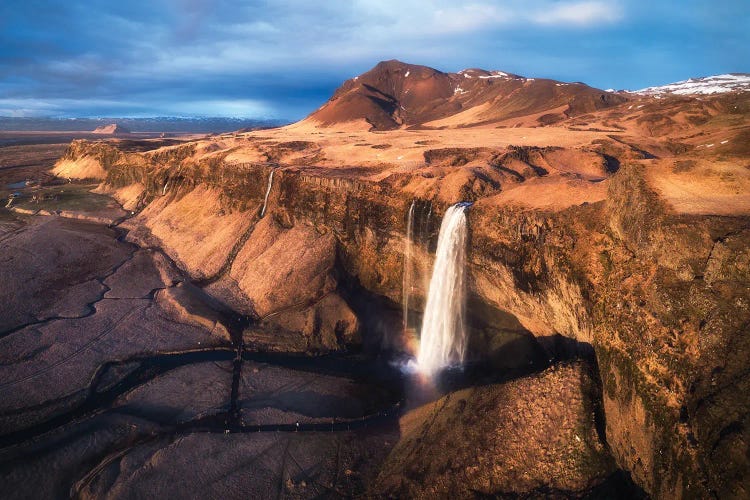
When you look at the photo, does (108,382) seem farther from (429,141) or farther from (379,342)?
(429,141)

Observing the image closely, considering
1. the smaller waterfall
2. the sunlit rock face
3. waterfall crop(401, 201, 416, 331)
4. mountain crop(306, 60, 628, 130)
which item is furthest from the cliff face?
mountain crop(306, 60, 628, 130)

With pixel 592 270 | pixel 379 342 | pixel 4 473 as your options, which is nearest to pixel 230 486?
pixel 4 473

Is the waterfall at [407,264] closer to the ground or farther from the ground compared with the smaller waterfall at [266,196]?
closer to the ground

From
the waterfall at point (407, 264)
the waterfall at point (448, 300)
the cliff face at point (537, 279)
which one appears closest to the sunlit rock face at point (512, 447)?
the cliff face at point (537, 279)

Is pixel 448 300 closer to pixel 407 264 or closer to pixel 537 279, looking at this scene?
pixel 407 264

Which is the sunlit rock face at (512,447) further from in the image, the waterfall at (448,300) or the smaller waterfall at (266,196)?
the smaller waterfall at (266,196)

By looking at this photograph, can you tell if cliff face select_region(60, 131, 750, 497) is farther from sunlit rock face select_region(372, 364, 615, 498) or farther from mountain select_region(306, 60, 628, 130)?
mountain select_region(306, 60, 628, 130)
